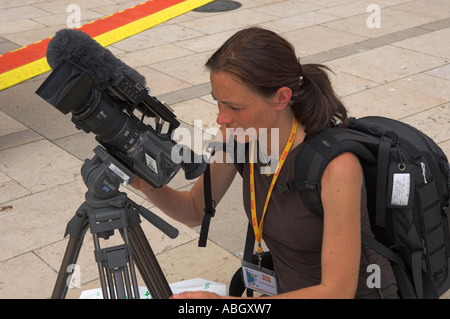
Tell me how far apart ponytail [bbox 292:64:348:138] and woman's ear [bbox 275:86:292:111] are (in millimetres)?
52

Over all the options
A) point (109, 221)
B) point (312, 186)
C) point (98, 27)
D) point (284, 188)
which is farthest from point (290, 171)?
point (98, 27)

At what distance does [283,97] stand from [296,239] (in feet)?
1.73

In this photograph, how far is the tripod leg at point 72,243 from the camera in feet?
8.12

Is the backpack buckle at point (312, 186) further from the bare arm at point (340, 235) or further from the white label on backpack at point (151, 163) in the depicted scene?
the white label on backpack at point (151, 163)

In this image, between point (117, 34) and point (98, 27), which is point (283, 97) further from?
point (98, 27)

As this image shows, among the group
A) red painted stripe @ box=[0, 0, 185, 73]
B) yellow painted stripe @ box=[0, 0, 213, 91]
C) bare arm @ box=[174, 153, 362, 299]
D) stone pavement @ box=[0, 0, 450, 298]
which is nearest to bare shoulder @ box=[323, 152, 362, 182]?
bare arm @ box=[174, 153, 362, 299]

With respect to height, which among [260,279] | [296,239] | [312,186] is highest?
[312,186]

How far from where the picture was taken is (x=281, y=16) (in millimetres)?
9297

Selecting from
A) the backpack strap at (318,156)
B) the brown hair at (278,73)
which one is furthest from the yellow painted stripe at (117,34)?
the backpack strap at (318,156)

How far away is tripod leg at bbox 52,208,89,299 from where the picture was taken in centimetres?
248

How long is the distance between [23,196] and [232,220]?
5.09 feet

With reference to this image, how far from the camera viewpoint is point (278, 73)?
7.65ft

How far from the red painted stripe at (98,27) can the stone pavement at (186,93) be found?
Answer: 24 centimetres
